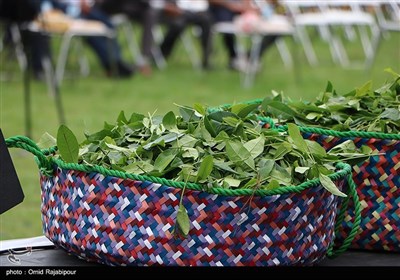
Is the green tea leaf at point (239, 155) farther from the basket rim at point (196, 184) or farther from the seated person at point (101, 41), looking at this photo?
the seated person at point (101, 41)

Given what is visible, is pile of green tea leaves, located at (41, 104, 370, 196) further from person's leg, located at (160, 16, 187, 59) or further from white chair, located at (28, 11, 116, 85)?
person's leg, located at (160, 16, 187, 59)

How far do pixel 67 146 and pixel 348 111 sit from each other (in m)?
0.68

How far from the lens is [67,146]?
1884mm

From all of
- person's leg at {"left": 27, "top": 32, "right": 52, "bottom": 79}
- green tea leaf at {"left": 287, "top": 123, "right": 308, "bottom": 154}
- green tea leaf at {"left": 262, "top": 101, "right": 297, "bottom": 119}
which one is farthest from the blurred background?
green tea leaf at {"left": 287, "top": 123, "right": 308, "bottom": 154}

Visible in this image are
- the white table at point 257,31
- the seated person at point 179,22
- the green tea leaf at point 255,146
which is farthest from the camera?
the seated person at point 179,22

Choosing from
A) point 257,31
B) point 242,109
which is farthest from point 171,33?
point 242,109

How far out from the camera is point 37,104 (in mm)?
8109

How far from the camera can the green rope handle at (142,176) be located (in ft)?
5.68

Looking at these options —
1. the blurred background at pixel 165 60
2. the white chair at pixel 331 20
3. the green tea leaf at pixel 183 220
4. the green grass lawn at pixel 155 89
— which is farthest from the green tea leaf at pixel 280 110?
the white chair at pixel 331 20

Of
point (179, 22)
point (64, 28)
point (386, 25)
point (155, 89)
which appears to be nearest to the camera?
point (386, 25)

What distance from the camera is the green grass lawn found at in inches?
278

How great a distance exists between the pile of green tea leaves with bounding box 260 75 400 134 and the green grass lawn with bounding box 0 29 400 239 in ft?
9.11

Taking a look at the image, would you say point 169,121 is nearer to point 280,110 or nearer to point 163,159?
point 163,159

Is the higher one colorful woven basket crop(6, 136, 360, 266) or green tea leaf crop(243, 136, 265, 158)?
green tea leaf crop(243, 136, 265, 158)
